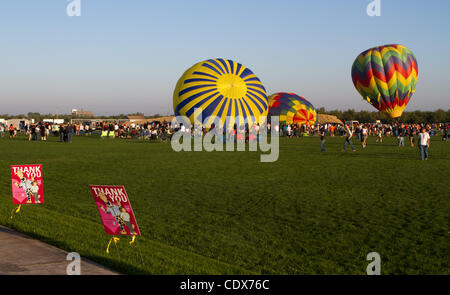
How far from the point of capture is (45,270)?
19.7 ft

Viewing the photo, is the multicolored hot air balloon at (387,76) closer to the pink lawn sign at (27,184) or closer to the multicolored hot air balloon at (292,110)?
the multicolored hot air balloon at (292,110)

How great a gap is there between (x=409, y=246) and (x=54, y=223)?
6073mm

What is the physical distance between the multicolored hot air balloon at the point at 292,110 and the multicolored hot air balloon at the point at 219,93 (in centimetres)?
1338

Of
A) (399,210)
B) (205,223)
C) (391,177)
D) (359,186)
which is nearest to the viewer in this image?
(205,223)

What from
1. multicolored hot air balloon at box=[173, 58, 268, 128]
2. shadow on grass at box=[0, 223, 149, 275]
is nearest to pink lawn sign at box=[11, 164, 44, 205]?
shadow on grass at box=[0, 223, 149, 275]

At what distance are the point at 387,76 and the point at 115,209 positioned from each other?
4531cm

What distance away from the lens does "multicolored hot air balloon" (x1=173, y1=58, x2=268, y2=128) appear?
43.2m

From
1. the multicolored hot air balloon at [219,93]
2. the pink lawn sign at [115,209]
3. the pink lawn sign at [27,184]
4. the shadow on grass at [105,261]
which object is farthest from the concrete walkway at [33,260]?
the multicolored hot air balloon at [219,93]

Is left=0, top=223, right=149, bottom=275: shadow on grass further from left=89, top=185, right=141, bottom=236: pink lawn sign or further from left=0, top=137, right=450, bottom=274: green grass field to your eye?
left=89, top=185, right=141, bottom=236: pink lawn sign

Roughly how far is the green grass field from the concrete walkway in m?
0.27

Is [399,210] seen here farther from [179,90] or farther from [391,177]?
[179,90]

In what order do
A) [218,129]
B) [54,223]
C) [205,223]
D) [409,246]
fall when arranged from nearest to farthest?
1. [409,246]
2. [54,223]
3. [205,223]
4. [218,129]
